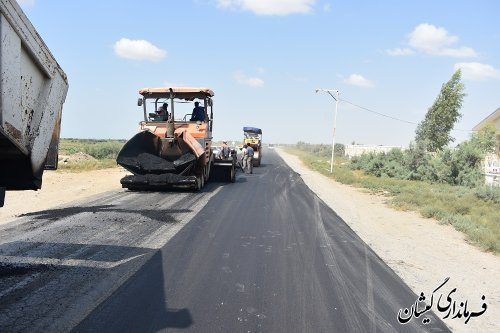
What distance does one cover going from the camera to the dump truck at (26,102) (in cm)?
376

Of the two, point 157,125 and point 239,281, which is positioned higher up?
point 157,125

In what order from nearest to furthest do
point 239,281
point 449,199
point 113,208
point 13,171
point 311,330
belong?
1. point 311,330
2. point 13,171
3. point 239,281
4. point 113,208
5. point 449,199

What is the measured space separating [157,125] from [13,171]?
9423 mm

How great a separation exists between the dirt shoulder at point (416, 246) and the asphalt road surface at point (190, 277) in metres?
0.46

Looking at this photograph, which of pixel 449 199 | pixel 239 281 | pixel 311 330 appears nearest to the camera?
pixel 311 330

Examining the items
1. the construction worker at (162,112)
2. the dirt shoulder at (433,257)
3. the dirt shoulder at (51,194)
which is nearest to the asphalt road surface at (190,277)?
the dirt shoulder at (433,257)

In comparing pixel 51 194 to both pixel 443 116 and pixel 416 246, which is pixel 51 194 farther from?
pixel 443 116

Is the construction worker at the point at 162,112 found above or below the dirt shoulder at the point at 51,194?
above

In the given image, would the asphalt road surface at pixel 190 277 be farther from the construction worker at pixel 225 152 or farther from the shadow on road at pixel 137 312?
the construction worker at pixel 225 152

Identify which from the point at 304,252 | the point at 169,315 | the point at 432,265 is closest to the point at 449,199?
the point at 432,265

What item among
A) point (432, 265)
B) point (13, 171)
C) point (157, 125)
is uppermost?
point (157, 125)

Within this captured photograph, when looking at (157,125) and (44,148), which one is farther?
(157,125)

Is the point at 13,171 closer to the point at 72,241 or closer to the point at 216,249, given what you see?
the point at 72,241

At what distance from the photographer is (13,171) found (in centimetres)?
460
